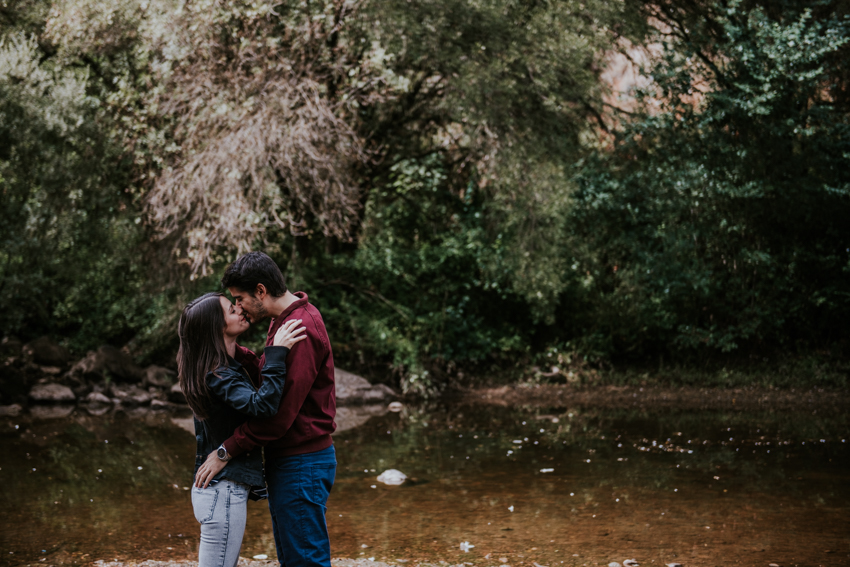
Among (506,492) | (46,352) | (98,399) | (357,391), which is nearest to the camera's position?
(506,492)

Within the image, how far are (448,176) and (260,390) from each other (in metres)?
12.8

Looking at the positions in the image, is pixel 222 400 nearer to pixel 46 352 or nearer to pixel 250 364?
pixel 250 364

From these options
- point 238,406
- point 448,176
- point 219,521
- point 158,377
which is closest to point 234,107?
point 448,176

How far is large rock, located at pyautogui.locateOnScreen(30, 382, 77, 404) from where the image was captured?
45.3 feet

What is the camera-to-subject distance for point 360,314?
14.8 metres

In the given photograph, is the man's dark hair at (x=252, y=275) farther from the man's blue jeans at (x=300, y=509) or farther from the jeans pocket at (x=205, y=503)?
the jeans pocket at (x=205, y=503)

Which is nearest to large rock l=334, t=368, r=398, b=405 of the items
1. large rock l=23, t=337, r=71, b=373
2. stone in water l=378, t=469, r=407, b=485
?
stone in water l=378, t=469, r=407, b=485

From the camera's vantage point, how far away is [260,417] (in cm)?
329

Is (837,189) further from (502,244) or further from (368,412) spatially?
(368,412)

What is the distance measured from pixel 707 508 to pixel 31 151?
40.4 feet

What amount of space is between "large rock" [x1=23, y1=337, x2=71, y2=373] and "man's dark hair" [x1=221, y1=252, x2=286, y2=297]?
13.0 meters

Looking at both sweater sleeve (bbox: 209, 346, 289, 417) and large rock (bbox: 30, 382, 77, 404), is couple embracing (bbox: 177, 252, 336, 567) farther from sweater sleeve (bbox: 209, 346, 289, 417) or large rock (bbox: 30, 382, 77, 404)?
large rock (bbox: 30, 382, 77, 404)

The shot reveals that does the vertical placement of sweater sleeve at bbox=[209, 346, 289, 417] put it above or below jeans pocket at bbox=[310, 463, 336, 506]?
above

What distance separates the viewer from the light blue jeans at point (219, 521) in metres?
3.29
